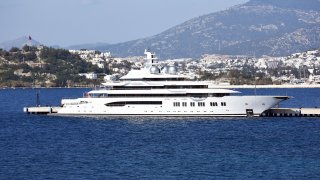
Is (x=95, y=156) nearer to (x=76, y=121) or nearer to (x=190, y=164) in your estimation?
(x=190, y=164)

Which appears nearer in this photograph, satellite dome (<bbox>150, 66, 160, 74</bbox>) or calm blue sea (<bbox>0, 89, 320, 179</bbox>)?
calm blue sea (<bbox>0, 89, 320, 179</bbox>)

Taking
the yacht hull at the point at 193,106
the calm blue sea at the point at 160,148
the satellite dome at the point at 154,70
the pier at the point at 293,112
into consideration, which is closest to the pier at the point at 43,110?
the calm blue sea at the point at 160,148

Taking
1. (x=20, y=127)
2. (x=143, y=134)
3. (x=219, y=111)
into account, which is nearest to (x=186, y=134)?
(x=143, y=134)

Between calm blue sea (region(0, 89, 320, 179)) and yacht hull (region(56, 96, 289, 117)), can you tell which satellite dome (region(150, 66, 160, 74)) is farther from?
calm blue sea (region(0, 89, 320, 179))

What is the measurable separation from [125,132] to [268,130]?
43.4 feet

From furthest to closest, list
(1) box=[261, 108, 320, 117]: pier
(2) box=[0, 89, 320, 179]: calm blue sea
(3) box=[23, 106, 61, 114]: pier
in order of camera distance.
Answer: (3) box=[23, 106, 61, 114]: pier
(1) box=[261, 108, 320, 117]: pier
(2) box=[0, 89, 320, 179]: calm blue sea

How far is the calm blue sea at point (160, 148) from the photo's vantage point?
54000 mm

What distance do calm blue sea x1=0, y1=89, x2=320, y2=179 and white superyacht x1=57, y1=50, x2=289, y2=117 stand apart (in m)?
1.13

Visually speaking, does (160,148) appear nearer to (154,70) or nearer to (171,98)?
(171,98)

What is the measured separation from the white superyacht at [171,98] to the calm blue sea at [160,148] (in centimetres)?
113

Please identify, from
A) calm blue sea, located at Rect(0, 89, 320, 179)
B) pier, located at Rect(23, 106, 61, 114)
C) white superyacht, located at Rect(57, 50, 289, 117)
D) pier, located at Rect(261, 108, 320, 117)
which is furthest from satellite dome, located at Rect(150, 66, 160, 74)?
pier, located at Rect(23, 106, 61, 114)

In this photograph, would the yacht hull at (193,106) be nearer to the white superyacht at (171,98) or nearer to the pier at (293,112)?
the white superyacht at (171,98)

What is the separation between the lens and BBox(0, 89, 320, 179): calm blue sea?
54.0m

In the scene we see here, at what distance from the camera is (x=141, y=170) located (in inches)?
2157
